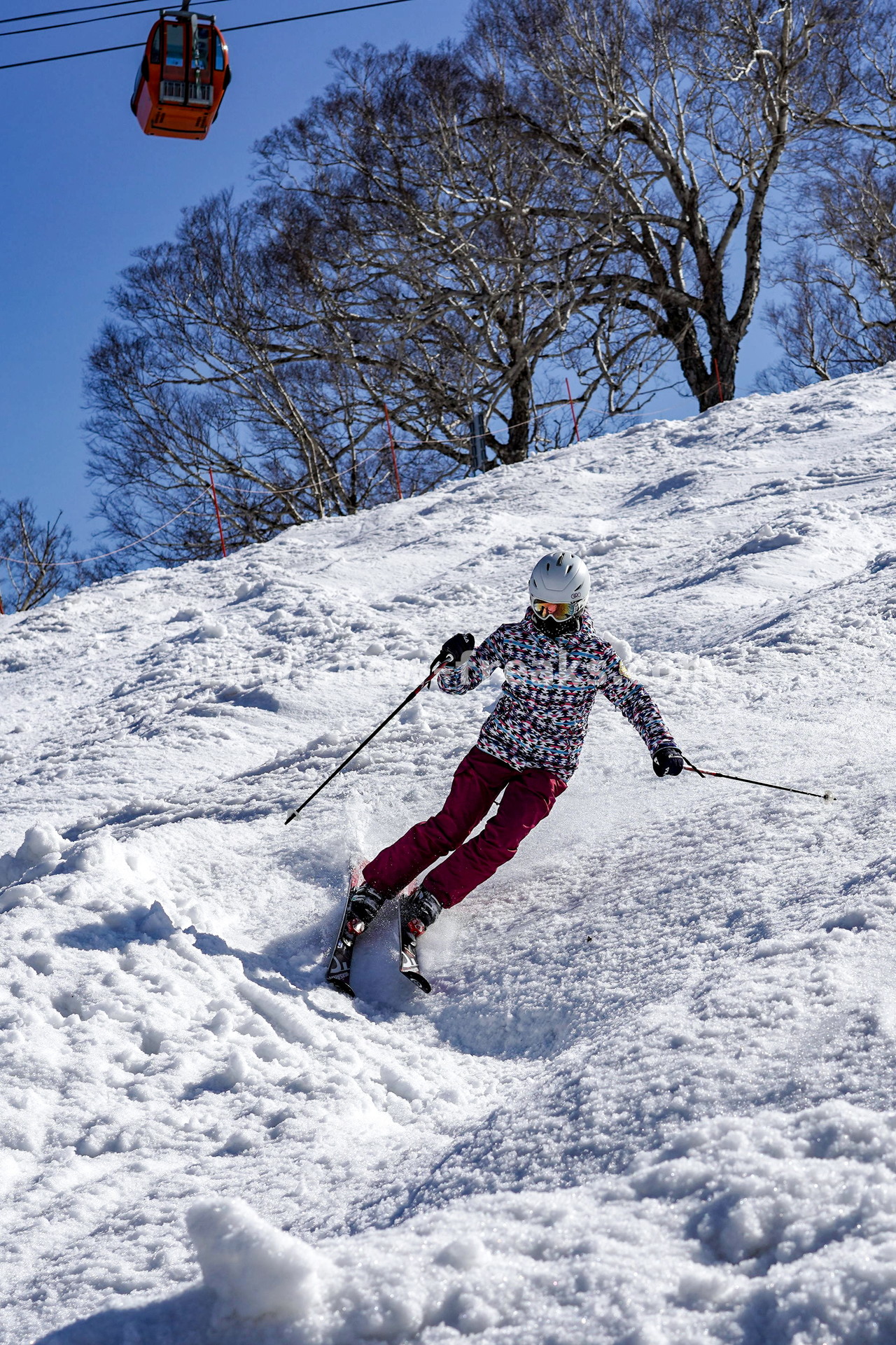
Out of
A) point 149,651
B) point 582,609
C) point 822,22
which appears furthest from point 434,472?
point 582,609

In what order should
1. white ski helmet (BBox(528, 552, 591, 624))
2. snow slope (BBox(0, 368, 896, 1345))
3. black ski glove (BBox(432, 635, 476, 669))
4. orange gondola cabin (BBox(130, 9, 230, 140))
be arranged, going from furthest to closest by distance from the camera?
orange gondola cabin (BBox(130, 9, 230, 140)) < black ski glove (BBox(432, 635, 476, 669)) < white ski helmet (BBox(528, 552, 591, 624)) < snow slope (BBox(0, 368, 896, 1345))

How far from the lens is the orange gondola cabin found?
7.64 metres

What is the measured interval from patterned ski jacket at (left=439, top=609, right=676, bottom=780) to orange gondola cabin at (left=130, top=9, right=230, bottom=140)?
6.18 m

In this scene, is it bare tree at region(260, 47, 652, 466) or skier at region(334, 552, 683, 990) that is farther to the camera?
bare tree at region(260, 47, 652, 466)

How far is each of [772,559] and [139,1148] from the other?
6.04 meters

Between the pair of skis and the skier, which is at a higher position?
the skier

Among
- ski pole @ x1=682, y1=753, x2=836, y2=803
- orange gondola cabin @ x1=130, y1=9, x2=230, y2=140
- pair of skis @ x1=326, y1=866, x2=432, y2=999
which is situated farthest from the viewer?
orange gondola cabin @ x1=130, y1=9, x2=230, y2=140

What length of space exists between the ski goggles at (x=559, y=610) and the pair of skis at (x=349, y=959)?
123 cm

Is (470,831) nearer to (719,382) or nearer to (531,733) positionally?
(531,733)

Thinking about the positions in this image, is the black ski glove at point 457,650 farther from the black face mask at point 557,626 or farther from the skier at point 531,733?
the black face mask at point 557,626

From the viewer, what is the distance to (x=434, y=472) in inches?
803

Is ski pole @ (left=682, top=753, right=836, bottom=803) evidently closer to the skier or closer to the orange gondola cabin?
the skier

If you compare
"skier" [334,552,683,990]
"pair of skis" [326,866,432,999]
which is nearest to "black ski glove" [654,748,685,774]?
"skier" [334,552,683,990]

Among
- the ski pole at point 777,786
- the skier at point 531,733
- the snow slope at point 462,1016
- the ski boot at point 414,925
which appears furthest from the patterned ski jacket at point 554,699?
the ski boot at point 414,925
